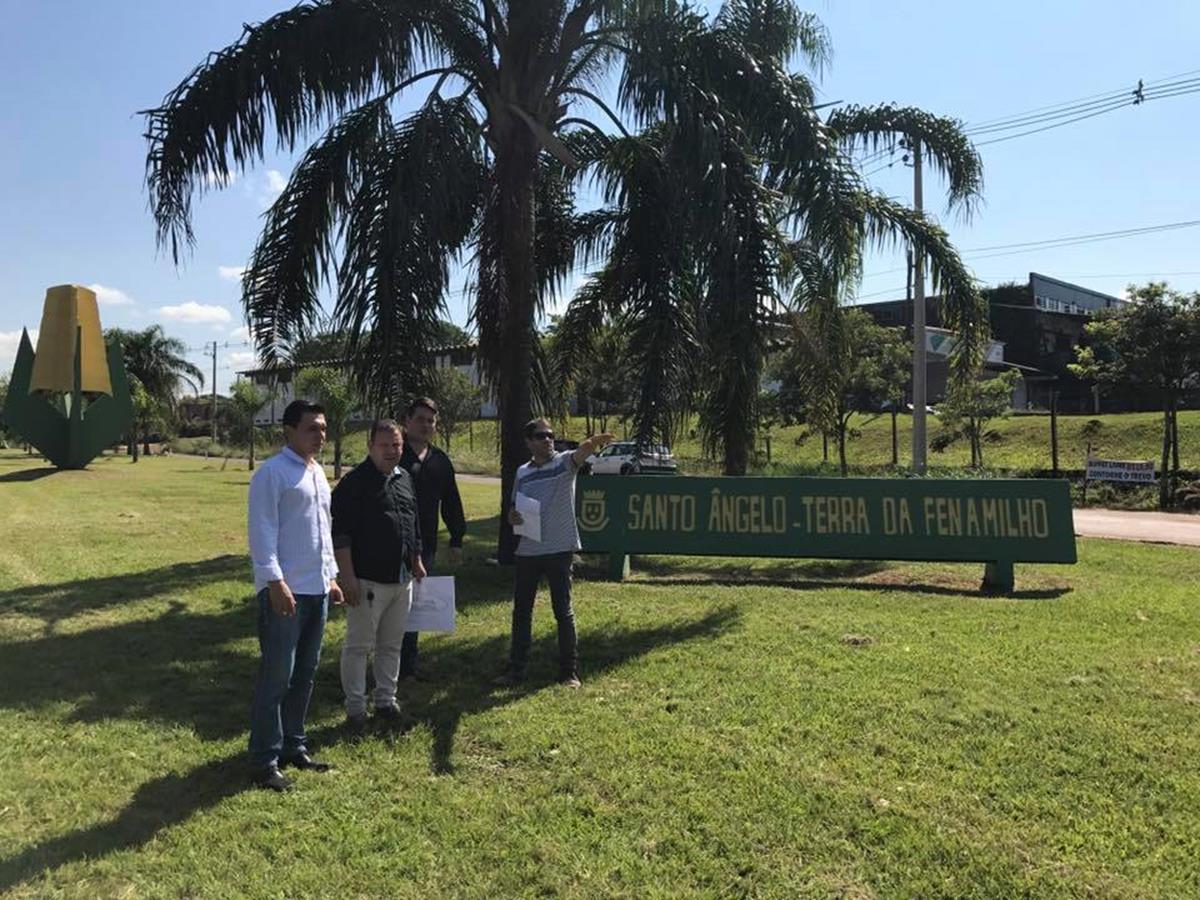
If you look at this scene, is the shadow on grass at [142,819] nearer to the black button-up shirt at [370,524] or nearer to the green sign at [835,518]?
the black button-up shirt at [370,524]

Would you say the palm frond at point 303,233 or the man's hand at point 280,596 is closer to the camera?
the man's hand at point 280,596

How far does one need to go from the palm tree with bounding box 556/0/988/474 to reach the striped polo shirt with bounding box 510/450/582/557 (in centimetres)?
247

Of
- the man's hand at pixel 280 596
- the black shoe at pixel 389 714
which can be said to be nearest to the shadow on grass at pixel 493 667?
the black shoe at pixel 389 714

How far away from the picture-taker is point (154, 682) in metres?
5.43

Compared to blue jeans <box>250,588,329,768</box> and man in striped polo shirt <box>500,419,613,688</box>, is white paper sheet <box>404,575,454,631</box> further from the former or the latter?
blue jeans <box>250,588,329,768</box>

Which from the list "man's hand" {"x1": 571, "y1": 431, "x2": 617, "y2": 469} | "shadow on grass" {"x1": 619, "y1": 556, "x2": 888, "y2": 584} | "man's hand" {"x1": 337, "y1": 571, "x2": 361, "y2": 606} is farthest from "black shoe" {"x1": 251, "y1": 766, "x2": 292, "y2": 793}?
"shadow on grass" {"x1": 619, "y1": 556, "x2": 888, "y2": 584}

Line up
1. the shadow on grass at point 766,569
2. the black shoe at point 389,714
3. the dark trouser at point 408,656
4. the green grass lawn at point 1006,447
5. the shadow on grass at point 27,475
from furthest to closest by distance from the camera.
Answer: the shadow on grass at point 27,475 < the green grass lawn at point 1006,447 < the shadow on grass at point 766,569 < the dark trouser at point 408,656 < the black shoe at point 389,714

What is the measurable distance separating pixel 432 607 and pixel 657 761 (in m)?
1.69

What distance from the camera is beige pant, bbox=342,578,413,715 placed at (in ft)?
14.7

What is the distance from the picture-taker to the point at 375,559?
4.43 m

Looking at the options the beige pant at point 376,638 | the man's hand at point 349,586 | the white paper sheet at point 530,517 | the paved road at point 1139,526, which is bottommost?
the paved road at point 1139,526

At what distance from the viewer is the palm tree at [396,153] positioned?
7.24 meters

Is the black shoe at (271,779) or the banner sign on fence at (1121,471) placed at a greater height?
the banner sign on fence at (1121,471)

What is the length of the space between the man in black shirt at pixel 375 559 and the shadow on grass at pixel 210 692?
0.27m
